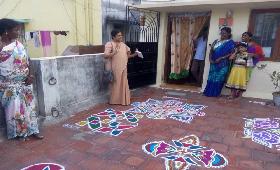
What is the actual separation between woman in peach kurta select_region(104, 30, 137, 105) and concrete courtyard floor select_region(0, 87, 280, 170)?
712 millimetres

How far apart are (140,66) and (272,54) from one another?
A: 3358mm

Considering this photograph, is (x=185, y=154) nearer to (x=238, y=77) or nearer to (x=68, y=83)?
(x=68, y=83)

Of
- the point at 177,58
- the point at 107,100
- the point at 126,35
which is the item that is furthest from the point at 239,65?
the point at 126,35

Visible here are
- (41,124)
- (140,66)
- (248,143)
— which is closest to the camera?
(248,143)

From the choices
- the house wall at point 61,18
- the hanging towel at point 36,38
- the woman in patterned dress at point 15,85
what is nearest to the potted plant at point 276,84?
the woman in patterned dress at point 15,85

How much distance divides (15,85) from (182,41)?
523cm

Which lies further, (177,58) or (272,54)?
(177,58)

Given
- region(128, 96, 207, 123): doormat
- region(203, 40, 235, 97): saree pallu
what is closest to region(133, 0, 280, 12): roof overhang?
region(203, 40, 235, 97): saree pallu

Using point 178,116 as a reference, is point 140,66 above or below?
above

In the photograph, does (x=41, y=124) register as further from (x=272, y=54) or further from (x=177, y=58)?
(x=272, y=54)

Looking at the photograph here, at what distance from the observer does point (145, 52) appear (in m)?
7.01

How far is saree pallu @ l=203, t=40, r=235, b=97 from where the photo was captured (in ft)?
19.9

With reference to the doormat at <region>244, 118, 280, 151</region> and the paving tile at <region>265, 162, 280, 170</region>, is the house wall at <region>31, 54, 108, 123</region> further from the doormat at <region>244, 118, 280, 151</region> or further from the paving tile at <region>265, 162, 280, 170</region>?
the paving tile at <region>265, 162, 280, 170</region>

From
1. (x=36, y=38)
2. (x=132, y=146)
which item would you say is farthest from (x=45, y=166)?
(x=36, y=38)
